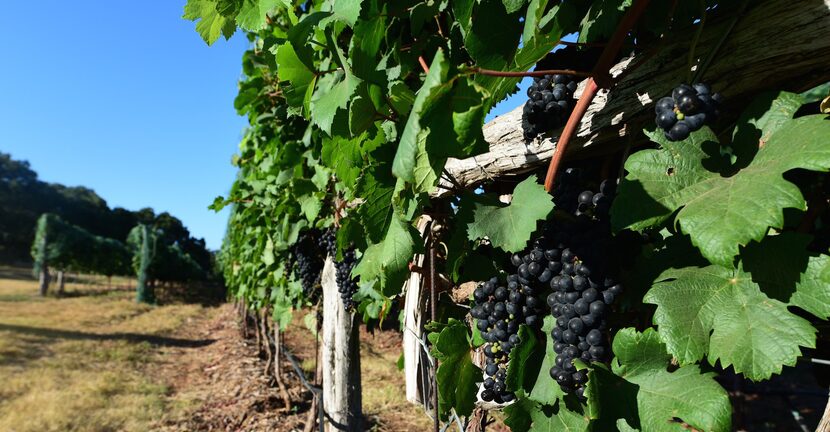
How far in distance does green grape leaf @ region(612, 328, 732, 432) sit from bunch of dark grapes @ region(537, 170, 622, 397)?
2.1 inches

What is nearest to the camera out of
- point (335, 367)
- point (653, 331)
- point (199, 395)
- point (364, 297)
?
point (653, 331)

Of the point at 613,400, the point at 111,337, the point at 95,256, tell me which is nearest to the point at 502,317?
the point at 613,400

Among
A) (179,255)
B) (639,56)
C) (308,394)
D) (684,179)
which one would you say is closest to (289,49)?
(639,56)

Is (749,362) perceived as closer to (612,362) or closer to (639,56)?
(612,362)

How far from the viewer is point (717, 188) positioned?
86 cm

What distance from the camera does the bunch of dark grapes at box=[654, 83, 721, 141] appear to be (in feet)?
2.83

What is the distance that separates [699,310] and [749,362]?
12 cm

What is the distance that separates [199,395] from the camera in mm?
8430

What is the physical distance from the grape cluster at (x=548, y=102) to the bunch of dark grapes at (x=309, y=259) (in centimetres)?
307

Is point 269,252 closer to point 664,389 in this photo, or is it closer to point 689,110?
point 664,389

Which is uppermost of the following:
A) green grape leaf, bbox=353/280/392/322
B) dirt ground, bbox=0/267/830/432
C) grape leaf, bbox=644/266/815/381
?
green grape leaf, bbox=353/280/392/322

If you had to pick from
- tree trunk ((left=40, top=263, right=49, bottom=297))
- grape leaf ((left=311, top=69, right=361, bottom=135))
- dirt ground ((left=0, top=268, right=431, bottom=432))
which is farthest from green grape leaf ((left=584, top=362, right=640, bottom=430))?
tree trunk ((left=40, top=263, right=49, bottom=297))

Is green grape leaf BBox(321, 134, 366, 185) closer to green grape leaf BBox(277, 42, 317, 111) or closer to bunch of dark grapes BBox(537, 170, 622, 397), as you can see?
green grape leaf BBox(277, 42, 317, 111)

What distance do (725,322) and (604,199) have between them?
0.35 m
